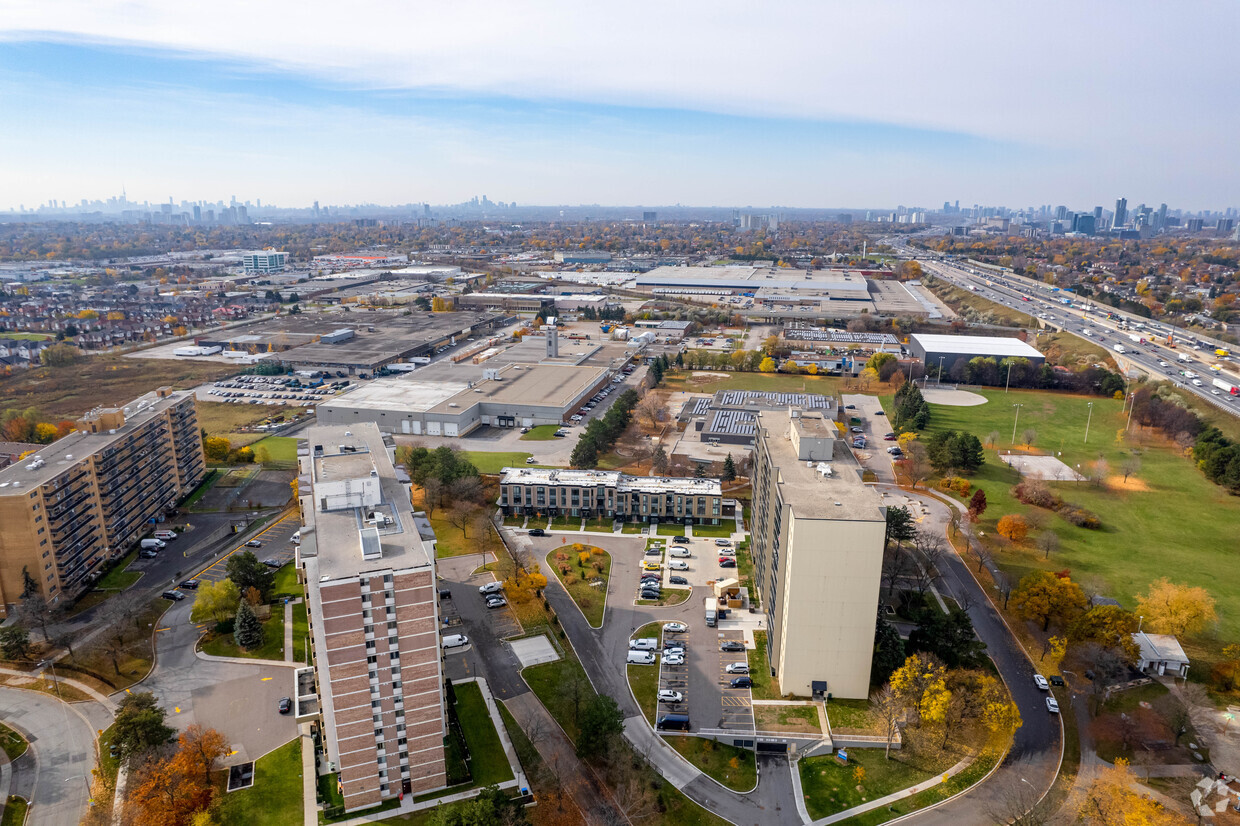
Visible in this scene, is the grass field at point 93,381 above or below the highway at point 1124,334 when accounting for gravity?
below

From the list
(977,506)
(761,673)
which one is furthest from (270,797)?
(977,506)

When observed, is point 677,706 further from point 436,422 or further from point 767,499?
point 436,422

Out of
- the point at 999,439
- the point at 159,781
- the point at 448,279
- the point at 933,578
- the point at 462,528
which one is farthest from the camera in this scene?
the point at 448,279

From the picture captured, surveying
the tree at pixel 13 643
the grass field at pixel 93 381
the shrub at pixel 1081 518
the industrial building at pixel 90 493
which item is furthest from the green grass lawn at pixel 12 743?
the shrub at pixel 1081 518

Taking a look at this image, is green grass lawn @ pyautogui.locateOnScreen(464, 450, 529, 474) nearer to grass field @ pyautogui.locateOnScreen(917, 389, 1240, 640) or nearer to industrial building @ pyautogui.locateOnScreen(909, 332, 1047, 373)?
grass field @ pyautogui.locateOnScreen(917, 389, 1240, 640)

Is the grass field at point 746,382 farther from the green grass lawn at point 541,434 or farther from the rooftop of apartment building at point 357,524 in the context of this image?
the rooftop of apartment building at point 357,524

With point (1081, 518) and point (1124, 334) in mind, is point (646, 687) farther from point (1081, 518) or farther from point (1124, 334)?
point (1124, 334)

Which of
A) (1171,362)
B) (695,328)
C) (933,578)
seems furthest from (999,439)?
(695,328)
